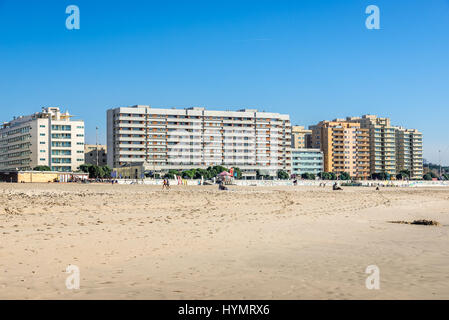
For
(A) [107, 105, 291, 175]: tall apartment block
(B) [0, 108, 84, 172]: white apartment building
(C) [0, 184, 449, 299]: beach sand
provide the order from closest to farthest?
1. (C) [0, 184, 449, 299]: beach sand
2. (B) [0, 108, 84, 172]: white apartment building
3. (A) [107, 105, 291, 175]: tall apartment block

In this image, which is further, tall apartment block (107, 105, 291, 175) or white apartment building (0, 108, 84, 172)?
tall apartment block (107, 105, 291, 175)

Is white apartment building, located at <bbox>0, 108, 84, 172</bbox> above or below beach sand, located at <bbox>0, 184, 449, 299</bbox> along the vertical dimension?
above

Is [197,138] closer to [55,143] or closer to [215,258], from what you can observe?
[55,143]

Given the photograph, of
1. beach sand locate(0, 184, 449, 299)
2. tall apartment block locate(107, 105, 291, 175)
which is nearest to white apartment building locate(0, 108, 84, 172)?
tall apartment block locate(107, 105, 291, 175)

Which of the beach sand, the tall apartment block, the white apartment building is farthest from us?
the tall apartment block

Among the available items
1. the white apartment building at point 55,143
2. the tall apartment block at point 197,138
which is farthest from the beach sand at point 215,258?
the tall apartment block at point 197,138

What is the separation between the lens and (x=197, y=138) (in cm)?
17862

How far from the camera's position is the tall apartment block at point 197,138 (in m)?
170

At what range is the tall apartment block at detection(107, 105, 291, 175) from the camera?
16988cm

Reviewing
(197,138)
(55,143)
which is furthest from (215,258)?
(197,138)

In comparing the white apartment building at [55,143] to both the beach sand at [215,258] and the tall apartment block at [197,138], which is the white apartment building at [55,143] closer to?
the tall apartment block at [197,138]

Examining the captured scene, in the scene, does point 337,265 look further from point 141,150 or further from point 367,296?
point 141,150

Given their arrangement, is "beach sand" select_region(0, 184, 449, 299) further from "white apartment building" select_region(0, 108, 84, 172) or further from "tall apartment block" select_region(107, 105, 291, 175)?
"tall apartment block" select_region(107, 105, 291, 175)

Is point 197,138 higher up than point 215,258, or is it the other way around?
point 197,138
